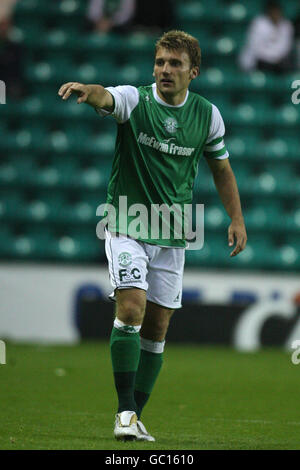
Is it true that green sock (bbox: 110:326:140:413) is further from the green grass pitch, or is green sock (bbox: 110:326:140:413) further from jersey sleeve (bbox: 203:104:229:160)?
jersey sleeve (bbox: 203:104:229:160)

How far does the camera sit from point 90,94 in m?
4.93

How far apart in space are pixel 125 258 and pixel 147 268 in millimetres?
260

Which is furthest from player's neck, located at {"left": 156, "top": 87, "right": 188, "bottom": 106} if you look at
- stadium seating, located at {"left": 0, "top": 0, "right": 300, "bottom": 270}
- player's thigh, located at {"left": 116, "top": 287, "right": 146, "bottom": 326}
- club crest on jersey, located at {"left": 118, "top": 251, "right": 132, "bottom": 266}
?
stadium seating, located at {"left": 0, "top": 0, "right": 300, "bottom": 270}

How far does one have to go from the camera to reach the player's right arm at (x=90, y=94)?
15.6ft

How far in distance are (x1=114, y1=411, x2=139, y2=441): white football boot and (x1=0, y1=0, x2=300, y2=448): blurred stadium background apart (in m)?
6.06

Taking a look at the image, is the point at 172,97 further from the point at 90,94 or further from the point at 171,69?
the point at 90,94

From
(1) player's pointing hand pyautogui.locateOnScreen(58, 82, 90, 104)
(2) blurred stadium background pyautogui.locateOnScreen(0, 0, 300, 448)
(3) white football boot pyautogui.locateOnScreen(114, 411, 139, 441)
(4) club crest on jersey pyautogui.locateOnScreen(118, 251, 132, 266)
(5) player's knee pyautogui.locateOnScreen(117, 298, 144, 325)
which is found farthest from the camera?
(2) blurred stadium background pyautogui.locateOnScreen(0, 0, 300, 448)

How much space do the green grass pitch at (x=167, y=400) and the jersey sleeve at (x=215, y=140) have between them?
1549mm

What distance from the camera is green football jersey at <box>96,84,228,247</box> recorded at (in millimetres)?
5344

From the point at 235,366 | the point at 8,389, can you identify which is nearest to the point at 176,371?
the point at 235,366

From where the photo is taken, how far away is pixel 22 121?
42.4 feet

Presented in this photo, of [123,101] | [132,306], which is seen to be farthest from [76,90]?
[132,306]

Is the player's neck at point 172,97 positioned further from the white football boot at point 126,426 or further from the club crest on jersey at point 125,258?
the white football boot at point 126,426
